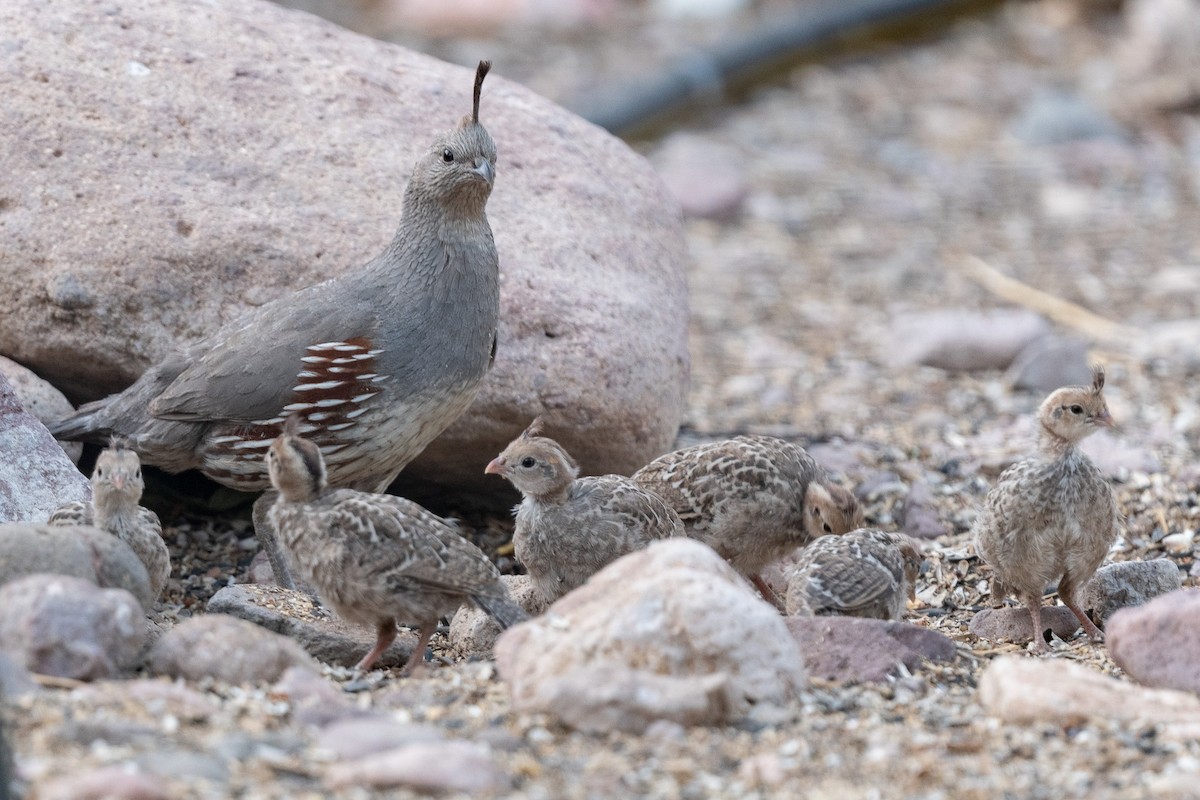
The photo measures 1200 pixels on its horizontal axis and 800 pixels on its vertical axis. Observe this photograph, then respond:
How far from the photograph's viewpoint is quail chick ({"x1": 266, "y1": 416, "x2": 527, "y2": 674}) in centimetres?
552

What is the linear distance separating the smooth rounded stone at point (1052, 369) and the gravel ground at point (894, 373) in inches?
5.2

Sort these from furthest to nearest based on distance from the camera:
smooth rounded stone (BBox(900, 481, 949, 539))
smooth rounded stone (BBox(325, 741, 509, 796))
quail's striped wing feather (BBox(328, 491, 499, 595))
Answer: smooth rounded stone (BBox(900, 481, 949, 539)) → quail's striped wing feather (BBox(328, 491, 499, 595)) → smooth rounded stone (BBox(325, 741, 509, 796))

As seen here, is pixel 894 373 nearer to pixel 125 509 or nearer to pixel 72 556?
pixel 125 509

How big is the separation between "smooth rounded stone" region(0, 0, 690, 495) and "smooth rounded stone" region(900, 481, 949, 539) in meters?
1.28

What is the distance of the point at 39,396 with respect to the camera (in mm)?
7039

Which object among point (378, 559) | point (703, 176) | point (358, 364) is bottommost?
point (378, 559)

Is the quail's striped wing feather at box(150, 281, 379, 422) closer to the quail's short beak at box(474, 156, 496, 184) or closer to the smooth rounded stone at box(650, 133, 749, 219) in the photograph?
the quail's short beak at box(474, 156, 496, 184)

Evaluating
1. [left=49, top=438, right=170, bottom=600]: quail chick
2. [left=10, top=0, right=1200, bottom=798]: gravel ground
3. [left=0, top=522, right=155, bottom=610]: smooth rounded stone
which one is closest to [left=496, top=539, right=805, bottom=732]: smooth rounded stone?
[left=10, top=0, right=1200, bottom=798]: gravel ground

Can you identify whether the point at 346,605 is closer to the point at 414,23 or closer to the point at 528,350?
the point at 528,350

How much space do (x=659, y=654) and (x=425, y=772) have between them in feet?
3.01

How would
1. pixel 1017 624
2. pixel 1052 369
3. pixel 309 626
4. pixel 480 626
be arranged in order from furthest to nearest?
pixel 1052 369 < pixel 1017 624 < pixel 480 626 < pixel 309 626

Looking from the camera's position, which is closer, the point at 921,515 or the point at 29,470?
the point at 29,470

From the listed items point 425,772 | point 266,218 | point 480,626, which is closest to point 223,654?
point 425,772

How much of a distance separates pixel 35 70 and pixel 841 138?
33.8 ft
